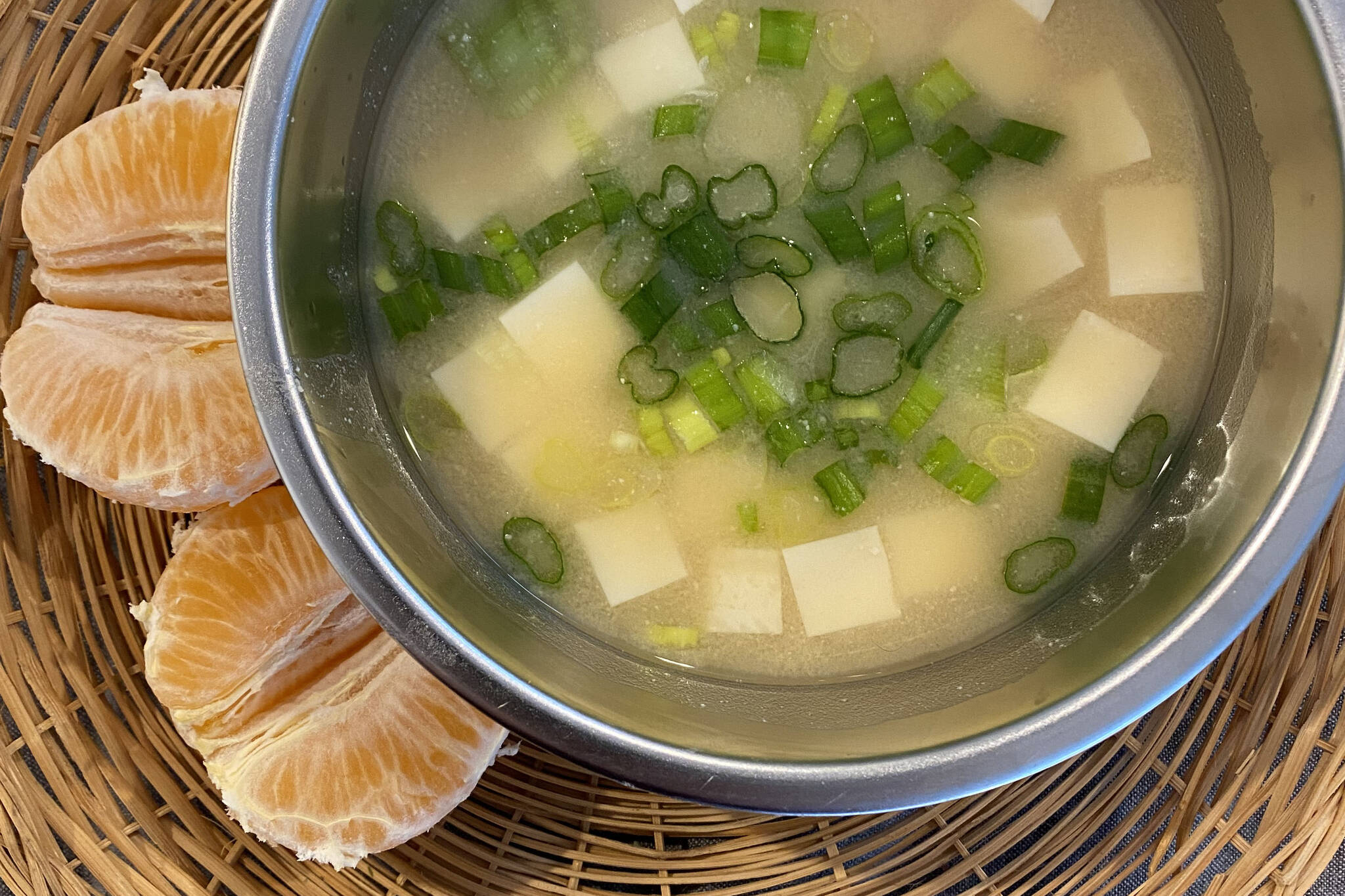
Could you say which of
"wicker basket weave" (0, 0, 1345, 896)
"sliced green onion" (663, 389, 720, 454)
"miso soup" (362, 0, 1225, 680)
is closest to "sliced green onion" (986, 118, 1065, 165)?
"miso soup" (362, 0, 1225, 680)

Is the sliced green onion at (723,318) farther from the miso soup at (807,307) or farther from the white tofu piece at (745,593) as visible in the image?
the white tofu piece at (745,593)

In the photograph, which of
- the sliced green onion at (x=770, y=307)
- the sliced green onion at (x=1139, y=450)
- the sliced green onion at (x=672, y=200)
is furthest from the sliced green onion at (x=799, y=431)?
Answer: the sliced green onion at (x=1139, y=450)

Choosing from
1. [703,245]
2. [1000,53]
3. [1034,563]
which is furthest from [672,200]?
[1034,563]

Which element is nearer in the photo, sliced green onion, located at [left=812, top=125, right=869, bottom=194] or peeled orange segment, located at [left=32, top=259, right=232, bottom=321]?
sliced green onion, located at [left=812, top=125, right=869, bottom=194]

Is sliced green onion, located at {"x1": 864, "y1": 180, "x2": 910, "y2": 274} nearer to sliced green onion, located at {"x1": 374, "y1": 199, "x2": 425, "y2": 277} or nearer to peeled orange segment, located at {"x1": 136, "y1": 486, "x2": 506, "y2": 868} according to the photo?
sliced green onion, located at {"x1": 374, "y1": 199, "x2": 425, "y2": 277}

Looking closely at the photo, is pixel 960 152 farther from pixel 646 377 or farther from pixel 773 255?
pixel 646 377

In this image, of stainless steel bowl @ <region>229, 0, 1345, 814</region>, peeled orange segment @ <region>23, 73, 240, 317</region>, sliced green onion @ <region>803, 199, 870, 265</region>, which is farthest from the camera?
peeled orange segment @ <region>23, 73, 240, 317</region>
